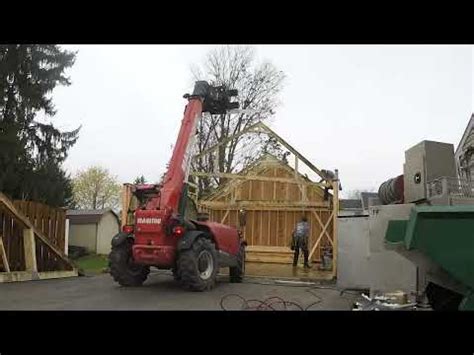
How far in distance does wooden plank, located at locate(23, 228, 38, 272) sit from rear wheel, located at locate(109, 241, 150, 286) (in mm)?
2633

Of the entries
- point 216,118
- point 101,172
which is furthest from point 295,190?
point 101,172

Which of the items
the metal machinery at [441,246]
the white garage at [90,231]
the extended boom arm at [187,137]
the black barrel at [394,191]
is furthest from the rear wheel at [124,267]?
the white garage at [90,231]

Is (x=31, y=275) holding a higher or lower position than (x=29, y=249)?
lower

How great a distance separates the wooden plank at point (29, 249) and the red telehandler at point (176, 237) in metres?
2.64

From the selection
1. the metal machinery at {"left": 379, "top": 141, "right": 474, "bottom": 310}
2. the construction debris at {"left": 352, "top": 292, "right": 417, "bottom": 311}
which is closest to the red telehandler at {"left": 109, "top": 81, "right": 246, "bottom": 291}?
the construction debris at {"left": 352, "top": 292, "right": 417, "bottom": 311}

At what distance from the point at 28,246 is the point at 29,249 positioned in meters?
0.07

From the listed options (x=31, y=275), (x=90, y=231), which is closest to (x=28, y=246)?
(x=31, y=275)

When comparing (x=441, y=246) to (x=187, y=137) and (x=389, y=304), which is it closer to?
(x=389, y=304)

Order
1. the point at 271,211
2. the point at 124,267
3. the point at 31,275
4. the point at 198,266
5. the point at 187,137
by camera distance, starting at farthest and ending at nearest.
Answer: the point at 271,211 → the point at 31,275 → the point at 187,137 → the point at 124,267 → the point at 198,266

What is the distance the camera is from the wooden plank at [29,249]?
34.8ft

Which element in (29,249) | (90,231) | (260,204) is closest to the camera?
(29,249)

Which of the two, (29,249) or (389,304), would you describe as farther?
(29,249)

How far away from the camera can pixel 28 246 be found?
1070 centimetres
